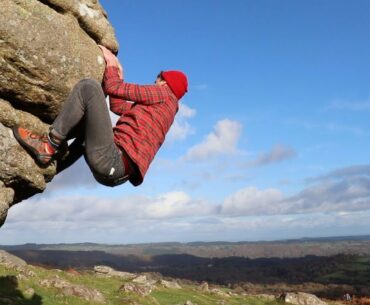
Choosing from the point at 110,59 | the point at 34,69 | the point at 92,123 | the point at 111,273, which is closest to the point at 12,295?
the point at 110,59

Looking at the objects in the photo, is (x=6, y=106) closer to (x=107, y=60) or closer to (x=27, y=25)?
(x=27, y=25)

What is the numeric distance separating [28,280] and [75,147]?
127ft

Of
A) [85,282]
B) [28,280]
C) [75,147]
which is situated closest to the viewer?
[75,147]

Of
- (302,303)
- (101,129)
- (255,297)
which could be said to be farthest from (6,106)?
(255,297)

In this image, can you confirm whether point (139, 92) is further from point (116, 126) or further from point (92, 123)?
point (92, 123)

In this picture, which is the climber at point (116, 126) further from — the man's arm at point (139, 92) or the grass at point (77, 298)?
the grass at point (77, 298)

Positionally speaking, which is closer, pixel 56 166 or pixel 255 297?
pixel 56 166

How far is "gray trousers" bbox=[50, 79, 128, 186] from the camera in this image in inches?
338

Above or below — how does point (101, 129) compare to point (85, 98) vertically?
below

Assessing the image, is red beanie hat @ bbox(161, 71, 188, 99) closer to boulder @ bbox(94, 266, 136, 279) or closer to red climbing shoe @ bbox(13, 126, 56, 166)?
red climbing shoe @ bbox(13, 126, 56, 166)

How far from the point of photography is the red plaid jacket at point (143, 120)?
921 cm

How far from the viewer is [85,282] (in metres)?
56.1

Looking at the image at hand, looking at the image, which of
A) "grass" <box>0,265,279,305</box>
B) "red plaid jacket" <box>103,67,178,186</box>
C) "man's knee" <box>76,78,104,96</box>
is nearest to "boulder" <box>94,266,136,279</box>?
"grass" <box>0,265,279,305</box>

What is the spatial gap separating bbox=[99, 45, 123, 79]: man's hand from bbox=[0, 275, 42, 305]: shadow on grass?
2509 centimetres
